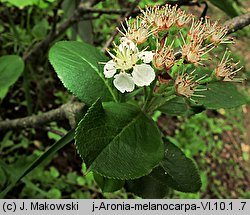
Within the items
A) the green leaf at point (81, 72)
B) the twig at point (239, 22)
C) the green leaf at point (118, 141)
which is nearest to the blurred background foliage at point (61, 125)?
the twig at point (239, 22)

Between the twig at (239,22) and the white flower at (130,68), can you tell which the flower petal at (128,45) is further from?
the twig at (239,22)

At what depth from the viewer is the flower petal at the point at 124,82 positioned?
66 centimetres

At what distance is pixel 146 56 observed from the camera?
0.66 meters

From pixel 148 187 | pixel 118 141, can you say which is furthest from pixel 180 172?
pixel 118 141

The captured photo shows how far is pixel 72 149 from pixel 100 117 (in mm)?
1112

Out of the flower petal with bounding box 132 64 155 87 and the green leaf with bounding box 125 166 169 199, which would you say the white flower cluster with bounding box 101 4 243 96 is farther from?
the green leaf with bounding box 125 166 169 199

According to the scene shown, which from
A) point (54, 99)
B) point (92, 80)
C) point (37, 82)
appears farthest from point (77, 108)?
point (54, 99)

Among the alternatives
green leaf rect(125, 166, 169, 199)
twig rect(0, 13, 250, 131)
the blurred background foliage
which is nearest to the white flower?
twig rect(0, 13, 250, 131)

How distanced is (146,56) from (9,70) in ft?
1.62

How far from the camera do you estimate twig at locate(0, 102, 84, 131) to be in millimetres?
923

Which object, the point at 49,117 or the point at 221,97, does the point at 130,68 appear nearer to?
the point at 221,97

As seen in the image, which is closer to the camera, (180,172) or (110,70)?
(110,70)

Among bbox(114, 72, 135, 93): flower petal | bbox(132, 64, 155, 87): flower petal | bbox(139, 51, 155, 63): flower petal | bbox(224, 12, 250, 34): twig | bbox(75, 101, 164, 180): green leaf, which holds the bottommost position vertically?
bbox(75, 101, 164, 180): green leaf

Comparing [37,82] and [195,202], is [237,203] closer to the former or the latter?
[195,202]
